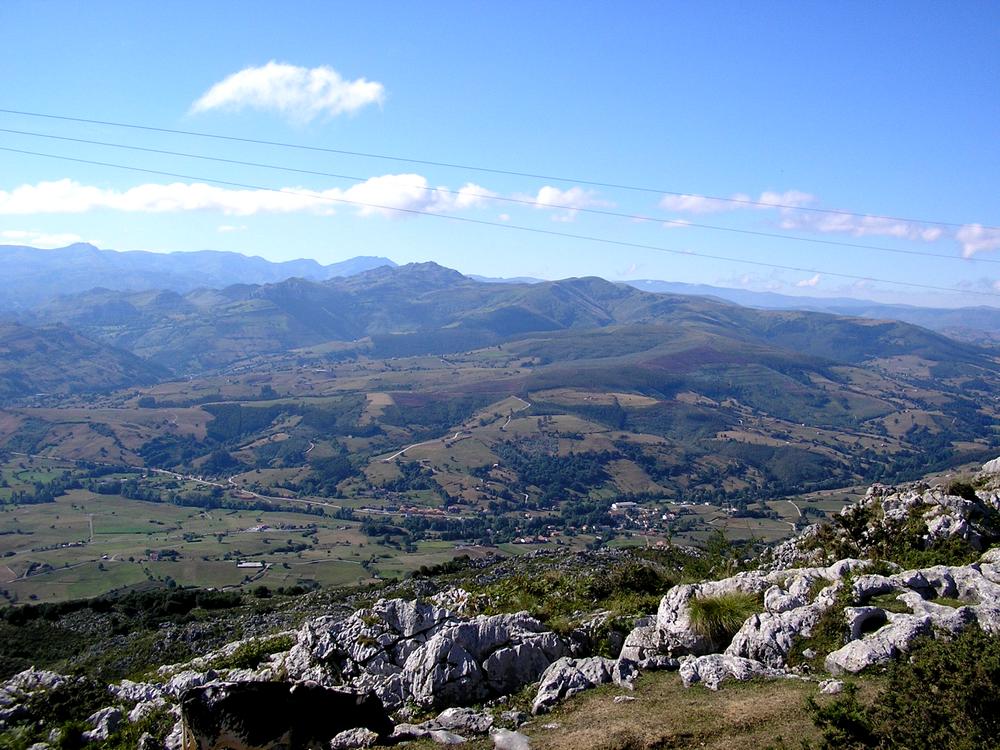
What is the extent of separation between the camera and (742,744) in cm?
998

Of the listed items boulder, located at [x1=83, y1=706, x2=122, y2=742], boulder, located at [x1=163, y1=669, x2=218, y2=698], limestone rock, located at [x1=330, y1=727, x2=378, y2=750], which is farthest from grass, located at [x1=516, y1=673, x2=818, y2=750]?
boulder, located at [x1=83, y1=706, x2=122, y2=742]

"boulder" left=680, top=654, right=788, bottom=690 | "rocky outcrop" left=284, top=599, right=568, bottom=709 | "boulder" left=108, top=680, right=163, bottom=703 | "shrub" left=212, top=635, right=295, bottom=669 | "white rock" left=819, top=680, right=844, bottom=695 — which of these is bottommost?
"boulder" left=108, top=680, right=163, bottom=703

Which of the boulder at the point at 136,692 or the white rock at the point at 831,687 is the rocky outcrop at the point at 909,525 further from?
the boulder at the point at 136,692

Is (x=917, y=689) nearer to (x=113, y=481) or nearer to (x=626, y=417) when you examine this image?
(x=113, y=481)

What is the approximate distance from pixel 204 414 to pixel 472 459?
75.4m

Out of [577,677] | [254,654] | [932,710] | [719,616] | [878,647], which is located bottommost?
[254,654]

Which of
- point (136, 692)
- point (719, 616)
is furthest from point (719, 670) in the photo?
point (136, 692)

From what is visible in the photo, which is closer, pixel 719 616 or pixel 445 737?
pixel 445 737

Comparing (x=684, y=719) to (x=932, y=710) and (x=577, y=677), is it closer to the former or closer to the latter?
(x=577, y=677)

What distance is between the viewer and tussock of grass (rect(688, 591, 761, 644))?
14.9 metres

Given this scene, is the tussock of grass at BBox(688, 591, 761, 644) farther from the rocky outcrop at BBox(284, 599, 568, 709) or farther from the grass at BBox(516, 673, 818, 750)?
the rocky outcrop at BBox(284, 599, 568, 709)

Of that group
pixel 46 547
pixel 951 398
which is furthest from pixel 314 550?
pixel 951 398

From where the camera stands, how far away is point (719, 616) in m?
15.0

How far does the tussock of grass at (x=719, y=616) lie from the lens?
1488 centimetres
